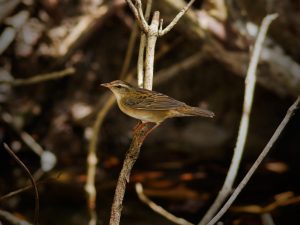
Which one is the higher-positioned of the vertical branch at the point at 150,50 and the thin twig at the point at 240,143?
the vertical branch at the point at 150,50

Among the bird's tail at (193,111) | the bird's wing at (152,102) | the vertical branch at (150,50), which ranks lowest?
the bird's tail at (193,111)

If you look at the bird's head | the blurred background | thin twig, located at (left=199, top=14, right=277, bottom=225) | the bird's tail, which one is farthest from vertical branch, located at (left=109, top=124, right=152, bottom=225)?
the blurred background

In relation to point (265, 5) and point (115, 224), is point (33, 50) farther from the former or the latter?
point (115, 224)

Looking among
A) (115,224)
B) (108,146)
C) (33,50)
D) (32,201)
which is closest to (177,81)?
(108,146)

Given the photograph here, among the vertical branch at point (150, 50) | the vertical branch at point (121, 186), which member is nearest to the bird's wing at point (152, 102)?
the vertical branch at point (150, 50)

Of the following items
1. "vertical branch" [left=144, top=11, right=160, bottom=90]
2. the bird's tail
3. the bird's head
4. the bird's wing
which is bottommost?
the bird's tail

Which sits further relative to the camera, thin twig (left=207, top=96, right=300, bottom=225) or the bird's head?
the bird's head

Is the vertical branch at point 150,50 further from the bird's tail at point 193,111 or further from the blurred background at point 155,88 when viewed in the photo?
the blurred background at point 155,88

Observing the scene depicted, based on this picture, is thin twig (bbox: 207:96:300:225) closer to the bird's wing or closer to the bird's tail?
the bird's tail

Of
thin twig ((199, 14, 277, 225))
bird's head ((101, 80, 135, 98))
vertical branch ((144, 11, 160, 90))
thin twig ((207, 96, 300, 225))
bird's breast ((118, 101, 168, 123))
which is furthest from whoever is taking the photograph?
bird's head ((101, 80, 135, 98))
